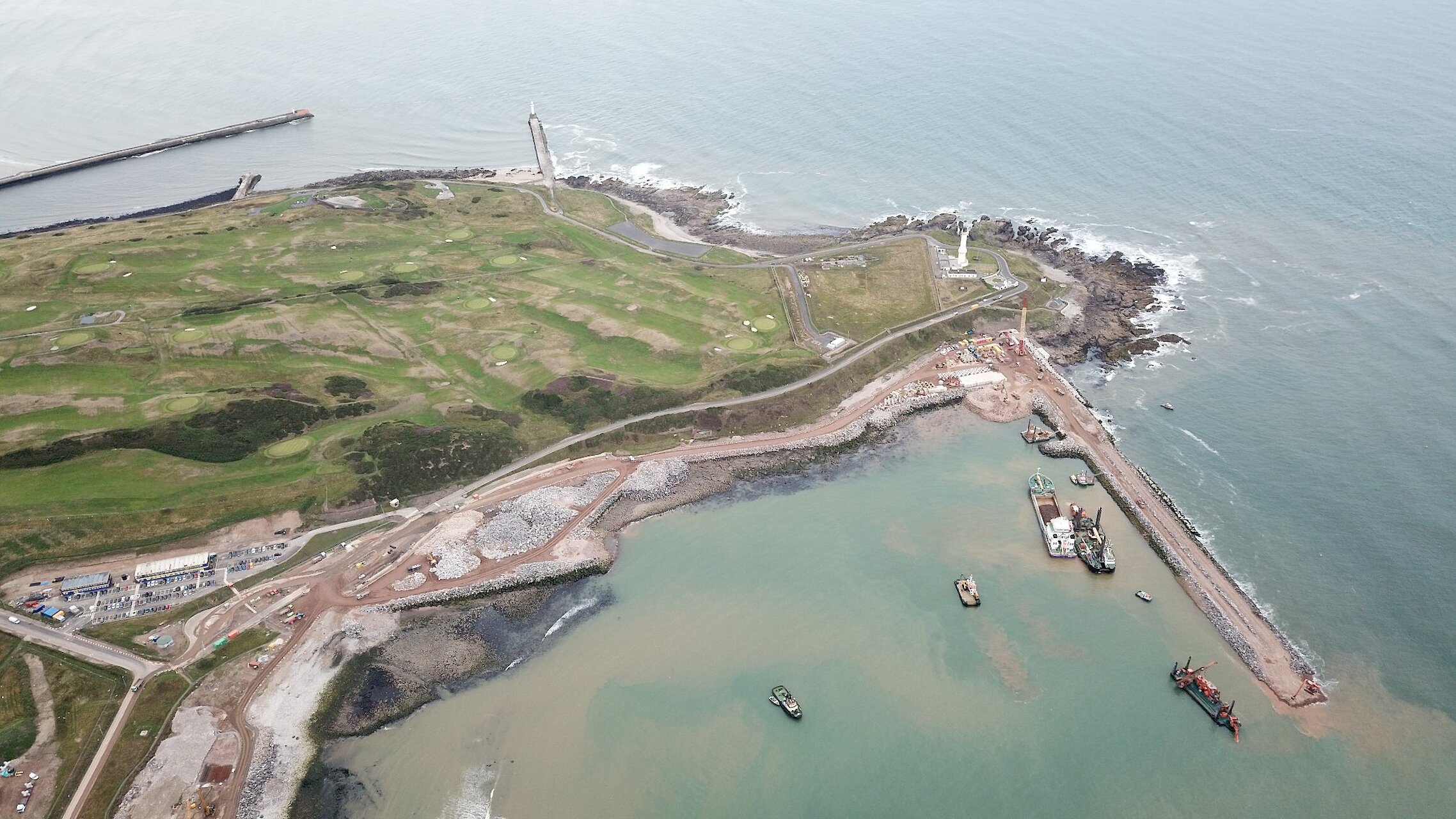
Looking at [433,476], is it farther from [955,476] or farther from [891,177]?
[891,177]

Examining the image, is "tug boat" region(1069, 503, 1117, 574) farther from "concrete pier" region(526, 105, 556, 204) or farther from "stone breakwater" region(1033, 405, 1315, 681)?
"concrete pier" region(526, 105, 556, 204)

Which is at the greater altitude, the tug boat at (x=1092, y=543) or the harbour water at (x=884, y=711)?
the tug boat at (x=1092, y=543)

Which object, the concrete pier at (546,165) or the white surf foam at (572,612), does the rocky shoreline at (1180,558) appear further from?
the concrete pier at (546,165)

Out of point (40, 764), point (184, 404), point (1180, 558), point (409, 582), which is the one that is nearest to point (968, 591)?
point (1180, 558)

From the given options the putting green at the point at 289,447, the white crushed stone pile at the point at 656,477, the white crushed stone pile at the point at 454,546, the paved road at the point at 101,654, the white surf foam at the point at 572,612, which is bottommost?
the white surf foam at the point at 572,612

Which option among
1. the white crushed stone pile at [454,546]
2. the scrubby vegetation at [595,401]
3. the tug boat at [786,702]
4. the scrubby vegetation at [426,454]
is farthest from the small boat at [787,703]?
the scrubby vegetation at [426,454]

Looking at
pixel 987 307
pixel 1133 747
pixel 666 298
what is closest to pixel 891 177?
pixel 987 307

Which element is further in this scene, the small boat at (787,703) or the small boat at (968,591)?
the small boat at (968,591)

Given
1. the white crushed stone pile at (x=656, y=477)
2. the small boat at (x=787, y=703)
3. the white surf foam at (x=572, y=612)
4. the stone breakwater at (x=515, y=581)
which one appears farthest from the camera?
the white crushed stone pile at (x=656, y=477)
